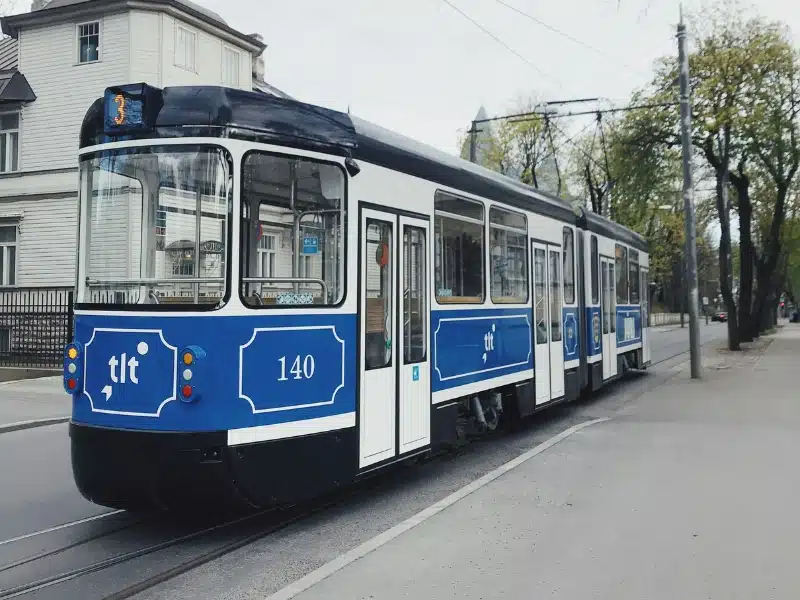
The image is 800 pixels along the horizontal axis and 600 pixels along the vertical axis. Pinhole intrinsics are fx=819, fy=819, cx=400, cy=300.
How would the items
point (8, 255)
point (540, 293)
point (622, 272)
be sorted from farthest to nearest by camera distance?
point (8, 255) < point (622, 272) < point (540, 293)

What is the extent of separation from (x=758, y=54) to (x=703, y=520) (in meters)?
23.6

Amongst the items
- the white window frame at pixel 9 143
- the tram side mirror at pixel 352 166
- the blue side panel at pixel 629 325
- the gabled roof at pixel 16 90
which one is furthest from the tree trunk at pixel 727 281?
the tram side mirror at pixel 352 166

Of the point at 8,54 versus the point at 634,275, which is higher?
the point at 8,54

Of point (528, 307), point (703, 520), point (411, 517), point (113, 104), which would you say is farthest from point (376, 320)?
point (528, 307)

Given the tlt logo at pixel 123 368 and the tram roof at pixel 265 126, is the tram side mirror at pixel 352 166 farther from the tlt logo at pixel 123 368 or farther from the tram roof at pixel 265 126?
the tlt logo at pixel 123 368

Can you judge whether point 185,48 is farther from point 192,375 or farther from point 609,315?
point 192,375

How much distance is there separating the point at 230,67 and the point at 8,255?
855 cm

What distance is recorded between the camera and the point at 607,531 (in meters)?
6.06

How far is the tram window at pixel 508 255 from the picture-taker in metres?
9.13

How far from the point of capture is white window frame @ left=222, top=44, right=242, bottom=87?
80.7ft

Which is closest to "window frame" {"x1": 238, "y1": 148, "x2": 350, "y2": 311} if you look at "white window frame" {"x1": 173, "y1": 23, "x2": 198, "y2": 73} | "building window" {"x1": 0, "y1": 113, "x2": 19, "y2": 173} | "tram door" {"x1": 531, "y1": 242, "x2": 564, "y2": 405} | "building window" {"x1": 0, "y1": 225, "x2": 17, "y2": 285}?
"tram door" {"x1": 531, "y1": 242, "x2": 564, "y2": 405}

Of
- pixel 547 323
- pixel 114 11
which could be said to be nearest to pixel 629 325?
pixel 547 323

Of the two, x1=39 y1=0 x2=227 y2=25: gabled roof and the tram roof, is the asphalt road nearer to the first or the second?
the tram roof

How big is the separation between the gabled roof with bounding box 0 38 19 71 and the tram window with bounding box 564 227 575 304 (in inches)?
784
